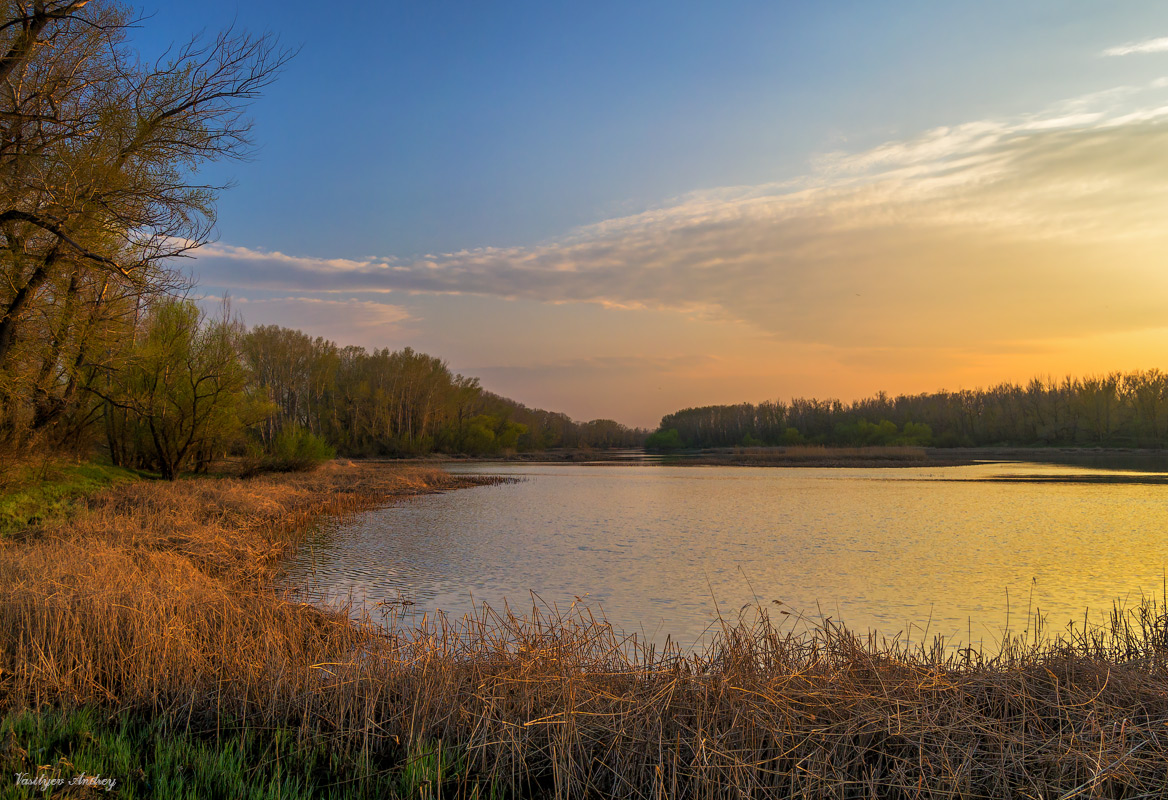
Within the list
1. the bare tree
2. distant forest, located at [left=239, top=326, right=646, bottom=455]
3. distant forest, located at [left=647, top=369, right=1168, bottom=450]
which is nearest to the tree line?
the bare tree

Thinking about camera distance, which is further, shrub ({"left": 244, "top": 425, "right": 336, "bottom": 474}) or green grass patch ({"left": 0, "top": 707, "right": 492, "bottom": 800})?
shrub ({"left": 244, "top": 425, "right": 336, "bottom": 474})

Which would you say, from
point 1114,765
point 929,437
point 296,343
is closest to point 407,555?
point 1114,765

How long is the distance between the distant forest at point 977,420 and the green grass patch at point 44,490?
8141 cm

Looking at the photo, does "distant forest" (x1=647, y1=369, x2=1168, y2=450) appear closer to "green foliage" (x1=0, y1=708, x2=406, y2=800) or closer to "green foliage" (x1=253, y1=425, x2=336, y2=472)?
"green foliage" (x1=253, y1=425, x2=336, y2=472)

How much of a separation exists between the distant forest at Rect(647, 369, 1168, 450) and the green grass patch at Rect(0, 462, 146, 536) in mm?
81408

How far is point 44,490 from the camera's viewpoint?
13.4 meters

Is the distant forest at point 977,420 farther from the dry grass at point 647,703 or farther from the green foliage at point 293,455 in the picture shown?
the dry grass at point 647,703

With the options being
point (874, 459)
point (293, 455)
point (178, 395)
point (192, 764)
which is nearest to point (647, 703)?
point (192, 764)

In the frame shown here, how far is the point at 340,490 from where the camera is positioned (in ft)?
79.1

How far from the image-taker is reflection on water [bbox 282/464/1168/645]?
8078 mm

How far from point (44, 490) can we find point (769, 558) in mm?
14734

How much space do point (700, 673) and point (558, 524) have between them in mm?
12799

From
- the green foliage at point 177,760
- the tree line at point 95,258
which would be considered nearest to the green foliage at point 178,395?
the tree line at point 95,258

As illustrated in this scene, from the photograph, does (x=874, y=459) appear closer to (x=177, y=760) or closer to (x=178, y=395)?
(x=178, y=395)
